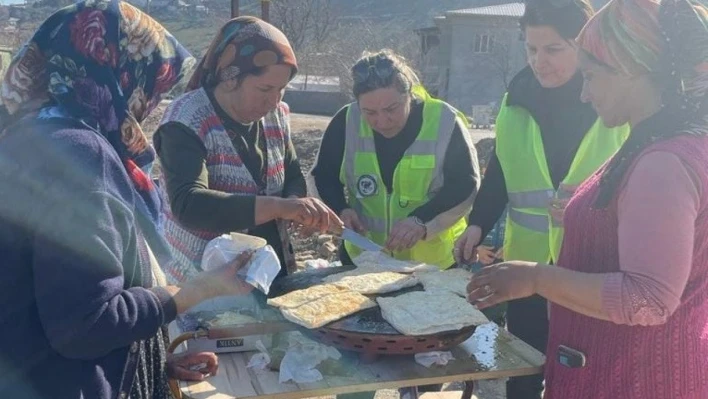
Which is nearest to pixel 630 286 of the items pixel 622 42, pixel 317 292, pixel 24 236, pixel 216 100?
pixel 622 42

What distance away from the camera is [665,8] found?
5.52 feet

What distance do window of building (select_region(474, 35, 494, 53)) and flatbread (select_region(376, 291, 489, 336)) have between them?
31985 millimetres

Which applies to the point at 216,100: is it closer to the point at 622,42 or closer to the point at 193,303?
the point at 193,303

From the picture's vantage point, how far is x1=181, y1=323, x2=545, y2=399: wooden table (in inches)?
76.5

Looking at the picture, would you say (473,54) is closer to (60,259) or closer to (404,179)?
(404,179)

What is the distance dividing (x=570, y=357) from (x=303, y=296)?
817 mm

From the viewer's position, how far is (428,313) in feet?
6.80

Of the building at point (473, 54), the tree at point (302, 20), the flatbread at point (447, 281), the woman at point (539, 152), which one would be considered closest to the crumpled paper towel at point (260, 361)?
the flatbread at point (447, 281)

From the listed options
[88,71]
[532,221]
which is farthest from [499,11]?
[88,71]

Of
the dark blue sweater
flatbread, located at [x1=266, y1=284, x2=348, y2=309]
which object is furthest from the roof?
the dark blue sweater

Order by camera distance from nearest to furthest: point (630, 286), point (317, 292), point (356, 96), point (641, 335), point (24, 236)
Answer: point (24, 236) < point (630, 286) < point (641, 335) < point (317, 292) < point (356, 96)

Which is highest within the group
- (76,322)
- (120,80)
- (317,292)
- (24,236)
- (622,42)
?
(622,42)

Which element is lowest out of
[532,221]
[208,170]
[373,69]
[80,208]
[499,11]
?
[532,221]

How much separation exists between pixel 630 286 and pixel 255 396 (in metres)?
1.03
